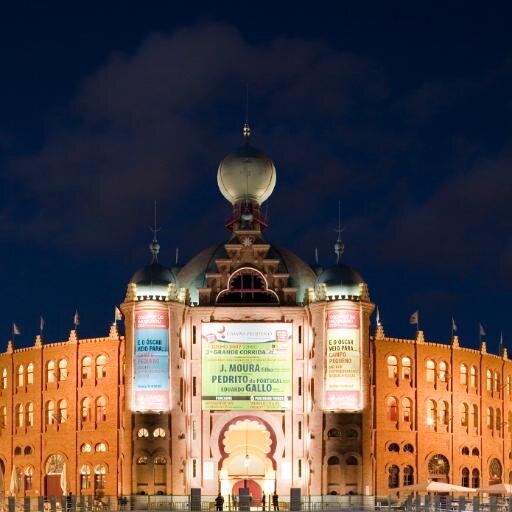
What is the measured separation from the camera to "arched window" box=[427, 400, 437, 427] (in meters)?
137

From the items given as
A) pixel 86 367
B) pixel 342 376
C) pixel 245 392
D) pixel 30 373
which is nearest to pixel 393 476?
pixel 342 376

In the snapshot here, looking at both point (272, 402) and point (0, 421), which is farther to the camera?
point (0, 421)

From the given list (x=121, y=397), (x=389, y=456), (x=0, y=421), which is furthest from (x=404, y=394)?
(x=0, y=421)

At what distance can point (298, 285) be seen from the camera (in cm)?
13288

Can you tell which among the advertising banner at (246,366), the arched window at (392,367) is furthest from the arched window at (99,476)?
the arched window at (392,367)

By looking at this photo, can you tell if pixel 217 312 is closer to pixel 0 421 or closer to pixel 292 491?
pixel 292 491

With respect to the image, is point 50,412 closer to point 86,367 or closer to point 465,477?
point 86,367

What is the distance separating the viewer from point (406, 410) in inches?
5364

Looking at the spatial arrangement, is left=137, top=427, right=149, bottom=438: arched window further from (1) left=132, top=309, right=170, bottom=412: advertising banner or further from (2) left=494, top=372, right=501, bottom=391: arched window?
(2) left=494, top=372, right=501, bottom=391: arched window

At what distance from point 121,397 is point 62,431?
23.7 feet

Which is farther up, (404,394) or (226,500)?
(404,394)

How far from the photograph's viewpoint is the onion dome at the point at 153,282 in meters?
128

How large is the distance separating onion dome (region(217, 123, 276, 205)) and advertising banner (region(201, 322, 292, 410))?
1645cm

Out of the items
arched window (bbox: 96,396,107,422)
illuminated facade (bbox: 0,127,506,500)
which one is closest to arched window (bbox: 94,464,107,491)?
illuminated facade (bbox: 0,127,506,500)
